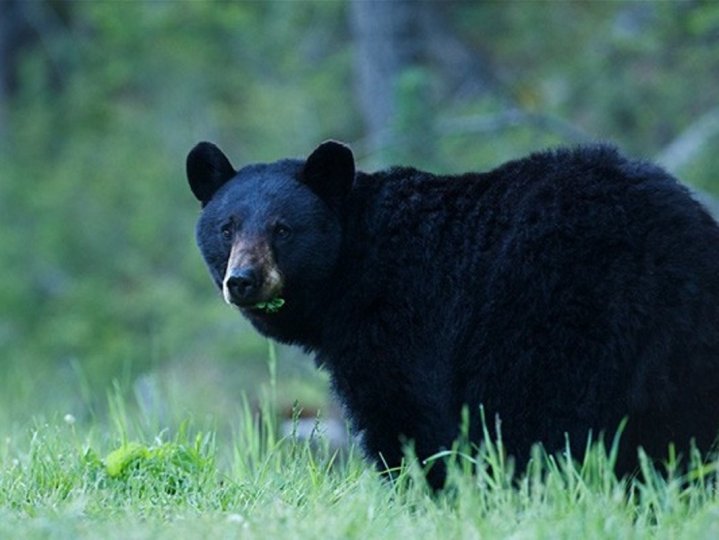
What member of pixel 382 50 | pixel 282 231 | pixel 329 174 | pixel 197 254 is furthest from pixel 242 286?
pixel 197 254

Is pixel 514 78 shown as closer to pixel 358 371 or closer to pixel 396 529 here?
pixel 358 371

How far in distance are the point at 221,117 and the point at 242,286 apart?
17082mm

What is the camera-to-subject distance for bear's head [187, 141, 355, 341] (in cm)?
656

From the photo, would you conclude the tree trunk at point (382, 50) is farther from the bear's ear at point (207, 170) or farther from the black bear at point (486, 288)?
the black bear at point (486, 288)

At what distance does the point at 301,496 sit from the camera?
5578 mm

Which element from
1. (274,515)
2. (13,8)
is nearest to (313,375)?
(274,515)

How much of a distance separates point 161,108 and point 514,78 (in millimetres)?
7583

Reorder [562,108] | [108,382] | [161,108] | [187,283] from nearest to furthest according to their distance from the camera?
[562,108] → [108,382] → [187,283] → [161,108]

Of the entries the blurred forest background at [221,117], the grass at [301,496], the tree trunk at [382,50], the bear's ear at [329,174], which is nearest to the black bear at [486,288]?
the bear's ear at [329,174]

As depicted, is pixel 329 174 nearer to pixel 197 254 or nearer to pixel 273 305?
pixel 273 305

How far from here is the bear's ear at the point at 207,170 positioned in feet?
23.1

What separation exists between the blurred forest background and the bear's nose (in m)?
3.77

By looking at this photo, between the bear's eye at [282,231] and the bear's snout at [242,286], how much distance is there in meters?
0.31

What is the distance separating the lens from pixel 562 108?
15922 millimetres
